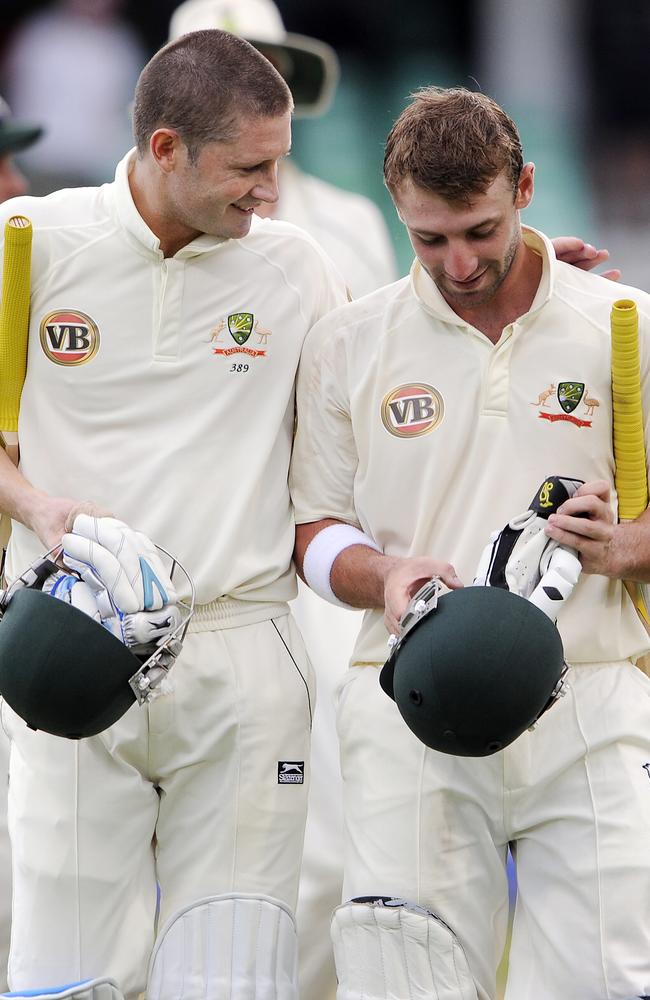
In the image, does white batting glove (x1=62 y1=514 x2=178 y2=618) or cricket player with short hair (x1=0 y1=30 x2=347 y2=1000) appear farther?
cricket player with short hair (x1=0 y1=30 x2=347 y2=1000)

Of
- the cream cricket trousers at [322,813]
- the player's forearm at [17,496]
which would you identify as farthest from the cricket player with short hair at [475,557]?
the cream cricket trousers at [322,813]

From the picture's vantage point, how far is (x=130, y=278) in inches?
104

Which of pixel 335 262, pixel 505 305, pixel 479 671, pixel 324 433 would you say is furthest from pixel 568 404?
pixel 335 262

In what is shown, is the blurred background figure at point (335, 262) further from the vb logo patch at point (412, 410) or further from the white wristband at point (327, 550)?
the vb logo patch at point (412, 410)

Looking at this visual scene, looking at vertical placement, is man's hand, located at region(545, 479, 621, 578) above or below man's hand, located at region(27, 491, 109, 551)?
above

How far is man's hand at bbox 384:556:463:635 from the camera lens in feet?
7.53

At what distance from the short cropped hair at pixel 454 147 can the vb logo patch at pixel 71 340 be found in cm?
57

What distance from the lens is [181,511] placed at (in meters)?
2.56

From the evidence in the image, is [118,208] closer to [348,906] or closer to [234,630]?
[234,630]

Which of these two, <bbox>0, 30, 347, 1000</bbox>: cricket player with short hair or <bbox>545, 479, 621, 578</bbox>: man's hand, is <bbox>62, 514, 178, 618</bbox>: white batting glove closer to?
<bbox>0, 30, 347, 1000</bbox>: cricket player with short hair

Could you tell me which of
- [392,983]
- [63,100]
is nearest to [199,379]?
[392,983]

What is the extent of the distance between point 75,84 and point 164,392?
3.71 meters

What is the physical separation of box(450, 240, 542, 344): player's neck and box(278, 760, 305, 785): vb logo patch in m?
0.79

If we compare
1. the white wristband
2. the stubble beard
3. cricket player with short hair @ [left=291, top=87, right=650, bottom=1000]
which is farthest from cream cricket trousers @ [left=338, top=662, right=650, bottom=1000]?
the stubble beard
